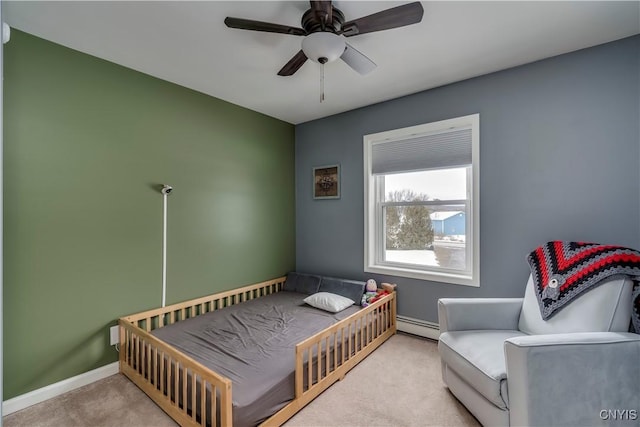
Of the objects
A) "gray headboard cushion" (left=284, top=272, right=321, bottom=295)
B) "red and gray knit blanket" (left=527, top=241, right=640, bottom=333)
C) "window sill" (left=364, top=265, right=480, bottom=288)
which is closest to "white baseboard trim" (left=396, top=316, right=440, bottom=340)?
"window sill" (left=364, top=265, right=480, bottom=288)

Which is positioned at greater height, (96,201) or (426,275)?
(96,201)

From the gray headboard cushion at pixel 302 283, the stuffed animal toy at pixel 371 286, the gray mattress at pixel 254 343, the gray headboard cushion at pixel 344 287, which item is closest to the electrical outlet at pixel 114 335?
the gray mattress at pixel 254 343

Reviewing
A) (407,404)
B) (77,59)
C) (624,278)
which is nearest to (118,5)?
(77,59)

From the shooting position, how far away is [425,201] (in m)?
3.10

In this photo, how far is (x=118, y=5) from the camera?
1.80 meters

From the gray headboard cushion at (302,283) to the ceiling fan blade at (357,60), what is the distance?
88.1 inches

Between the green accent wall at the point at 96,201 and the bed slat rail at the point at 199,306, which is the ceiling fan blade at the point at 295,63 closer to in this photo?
the green accent wall at the point at 96,201

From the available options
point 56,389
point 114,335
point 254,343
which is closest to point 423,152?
point 254,343

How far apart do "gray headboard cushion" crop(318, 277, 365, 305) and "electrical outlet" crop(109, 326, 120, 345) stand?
185 centimetres

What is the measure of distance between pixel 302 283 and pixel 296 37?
8.16 feet

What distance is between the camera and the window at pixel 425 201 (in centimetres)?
281

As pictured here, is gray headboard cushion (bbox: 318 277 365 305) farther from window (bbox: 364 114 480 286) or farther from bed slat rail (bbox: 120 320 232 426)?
bed slat rail (bbox: 120 320 232 426)

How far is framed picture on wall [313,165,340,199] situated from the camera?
362 cm

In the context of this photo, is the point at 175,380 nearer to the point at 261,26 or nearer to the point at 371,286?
the point at 371,286
